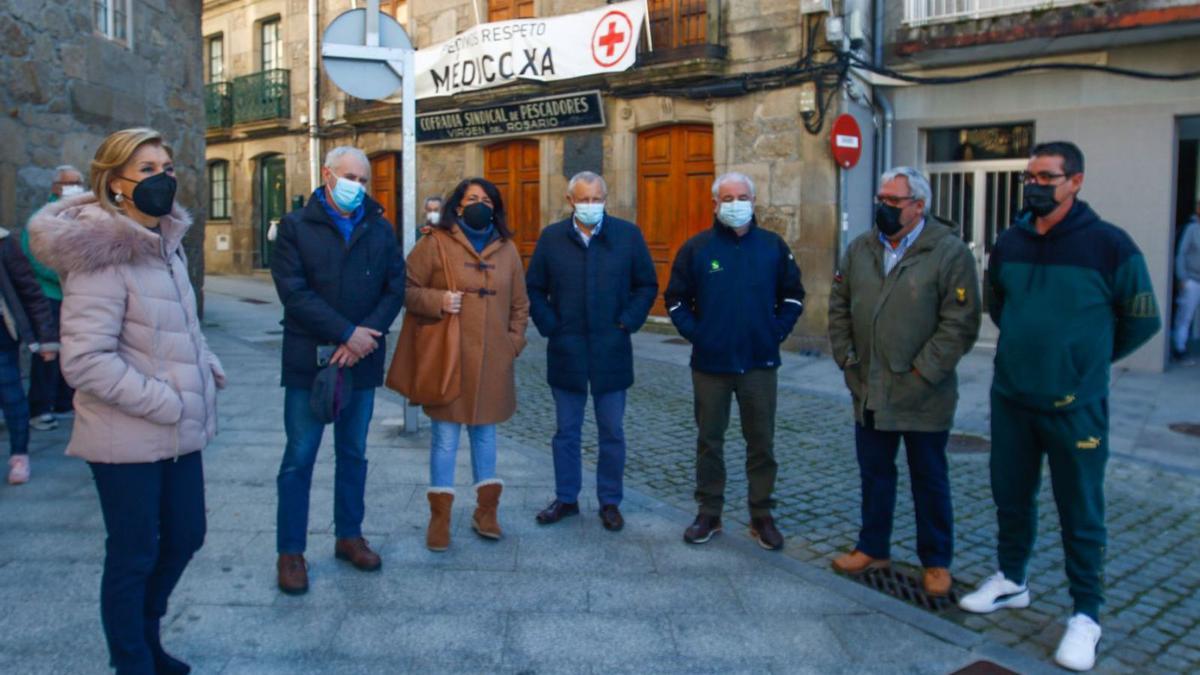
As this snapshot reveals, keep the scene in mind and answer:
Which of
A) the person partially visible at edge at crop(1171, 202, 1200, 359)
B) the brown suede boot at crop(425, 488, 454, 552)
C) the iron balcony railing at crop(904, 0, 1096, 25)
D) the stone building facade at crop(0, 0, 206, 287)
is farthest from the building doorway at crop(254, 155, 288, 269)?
the brown suede boot at crop(425, 488, 454, 552)

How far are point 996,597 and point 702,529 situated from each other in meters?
1.44

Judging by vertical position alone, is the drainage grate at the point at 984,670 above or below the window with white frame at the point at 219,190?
below

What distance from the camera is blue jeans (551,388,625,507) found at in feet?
17.2

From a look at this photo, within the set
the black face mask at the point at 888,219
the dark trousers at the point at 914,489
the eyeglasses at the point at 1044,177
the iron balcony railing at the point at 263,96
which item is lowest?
the dark trousers at the point at 914,489

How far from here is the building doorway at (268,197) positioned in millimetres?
22812

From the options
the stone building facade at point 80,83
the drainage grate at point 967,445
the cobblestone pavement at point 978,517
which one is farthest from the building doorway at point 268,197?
the drainage grate at point 967,445

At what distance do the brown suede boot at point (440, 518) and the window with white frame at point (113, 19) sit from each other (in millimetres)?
7598

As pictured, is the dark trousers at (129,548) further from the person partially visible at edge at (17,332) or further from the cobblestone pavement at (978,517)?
the person partially visible at edge at (17,332)

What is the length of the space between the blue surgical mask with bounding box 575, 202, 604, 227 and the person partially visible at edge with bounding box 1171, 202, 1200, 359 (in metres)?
9.21

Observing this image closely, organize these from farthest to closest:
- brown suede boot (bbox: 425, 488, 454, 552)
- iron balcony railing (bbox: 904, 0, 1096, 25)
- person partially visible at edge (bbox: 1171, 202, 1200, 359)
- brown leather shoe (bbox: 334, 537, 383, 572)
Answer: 1. person partially visible at edge (bbox: 1171, 202, 1200, 359)
2. iron balcony railing (bbox: 904, 0, 1096, 25)
3. brown suede boot (bbox: 425, 488, 454, 552)
4. brown leather shoe (bbox: 334, 537, 383, 572)

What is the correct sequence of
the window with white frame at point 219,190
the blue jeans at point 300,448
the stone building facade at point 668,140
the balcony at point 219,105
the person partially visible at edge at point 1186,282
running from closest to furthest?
1. the blue jeans at point 300,448
2. the person partially visible at edge at point 1186,282
3. the stone building facade at point 668,140
4. the balcony at point 219,105
5. the window with white frame at point 219,190

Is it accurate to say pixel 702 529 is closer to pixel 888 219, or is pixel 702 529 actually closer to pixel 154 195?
pixel 888 219

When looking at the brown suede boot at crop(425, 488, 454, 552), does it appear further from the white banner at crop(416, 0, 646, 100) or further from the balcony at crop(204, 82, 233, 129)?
the balcony at crop(204, 82, 233, 129)

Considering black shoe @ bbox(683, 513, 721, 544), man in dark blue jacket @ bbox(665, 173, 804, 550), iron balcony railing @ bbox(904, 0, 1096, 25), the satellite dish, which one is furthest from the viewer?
iron balcony railing @ bbox(904, 0, 1096, 25)
